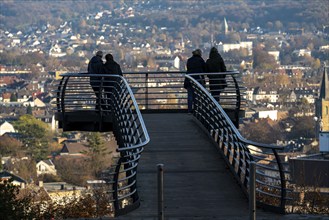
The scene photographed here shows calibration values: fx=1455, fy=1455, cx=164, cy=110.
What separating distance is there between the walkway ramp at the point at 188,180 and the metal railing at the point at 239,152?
0.32ft

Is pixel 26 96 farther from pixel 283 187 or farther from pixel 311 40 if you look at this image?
pixel 283 187

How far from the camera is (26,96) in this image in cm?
12356

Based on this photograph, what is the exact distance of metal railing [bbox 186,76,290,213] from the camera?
11609 mm

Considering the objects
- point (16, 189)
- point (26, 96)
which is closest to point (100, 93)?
point (16, 189)

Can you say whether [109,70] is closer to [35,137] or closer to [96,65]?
[96,65]

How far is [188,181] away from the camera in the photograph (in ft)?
41.7

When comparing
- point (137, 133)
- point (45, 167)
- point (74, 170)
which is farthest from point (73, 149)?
point (137, 133)

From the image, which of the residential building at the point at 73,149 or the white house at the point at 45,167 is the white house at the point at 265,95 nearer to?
the residential building at the point at 73,149

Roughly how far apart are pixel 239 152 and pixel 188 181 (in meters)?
0.57

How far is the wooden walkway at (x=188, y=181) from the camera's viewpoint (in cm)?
1160

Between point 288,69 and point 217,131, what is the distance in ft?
458

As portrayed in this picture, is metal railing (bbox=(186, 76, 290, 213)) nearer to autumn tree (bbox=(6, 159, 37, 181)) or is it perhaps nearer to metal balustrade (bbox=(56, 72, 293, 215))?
metal balustrade (bbox=(56, 72, 293, 215))

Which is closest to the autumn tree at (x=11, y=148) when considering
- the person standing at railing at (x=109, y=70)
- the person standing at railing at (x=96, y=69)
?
the person standing at railing at (x=96, y=69)

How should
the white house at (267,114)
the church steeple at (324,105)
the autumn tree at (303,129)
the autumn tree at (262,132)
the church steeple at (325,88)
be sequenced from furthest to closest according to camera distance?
the white house at (267,114) → the church steeple at (325,88) → the church steeple at (324,105) → the autumn tree at (303,129) → the autumn tree at (262,132)
